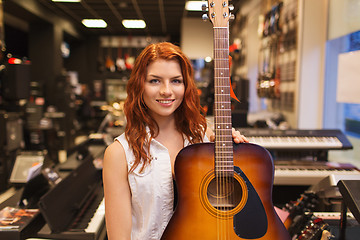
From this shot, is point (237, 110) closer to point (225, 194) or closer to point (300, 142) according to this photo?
point (300, 142)

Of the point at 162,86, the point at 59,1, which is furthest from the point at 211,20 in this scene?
the point at 59,1

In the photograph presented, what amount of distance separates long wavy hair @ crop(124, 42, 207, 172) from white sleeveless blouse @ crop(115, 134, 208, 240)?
0.03 m

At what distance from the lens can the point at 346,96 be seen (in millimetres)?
2918

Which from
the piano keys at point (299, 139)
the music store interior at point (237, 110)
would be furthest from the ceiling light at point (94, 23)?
the piano keys at point (299, 139)

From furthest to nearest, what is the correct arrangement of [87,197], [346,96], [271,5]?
[271,5]
[346,96]
[87,197]

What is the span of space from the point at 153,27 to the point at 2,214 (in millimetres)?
1393

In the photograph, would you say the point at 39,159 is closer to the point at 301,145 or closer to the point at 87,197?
the point at 87,197

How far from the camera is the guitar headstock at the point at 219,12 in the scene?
4.07 ft

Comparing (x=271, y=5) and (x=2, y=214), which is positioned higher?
(x=271, y=5)

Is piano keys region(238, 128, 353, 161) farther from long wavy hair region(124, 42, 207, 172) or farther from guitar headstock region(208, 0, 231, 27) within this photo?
guitar headstock region(208, 0, 231, 27)

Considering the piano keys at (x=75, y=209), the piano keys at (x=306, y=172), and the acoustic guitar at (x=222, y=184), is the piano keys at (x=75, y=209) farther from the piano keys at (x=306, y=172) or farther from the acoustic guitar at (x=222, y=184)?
the piano keys at (x=306, y=172)

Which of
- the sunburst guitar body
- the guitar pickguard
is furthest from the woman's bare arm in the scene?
the guitar pickguard

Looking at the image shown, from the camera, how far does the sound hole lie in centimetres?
127

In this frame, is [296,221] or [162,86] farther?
[296,221]
